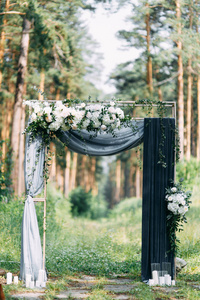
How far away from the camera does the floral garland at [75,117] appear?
6.05 m

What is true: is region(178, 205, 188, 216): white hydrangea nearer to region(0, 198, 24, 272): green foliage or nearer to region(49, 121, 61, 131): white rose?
region(49, 121, 61, 131): white rose

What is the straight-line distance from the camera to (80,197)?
18375 millimetres

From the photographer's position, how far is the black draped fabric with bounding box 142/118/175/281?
609 centimetres

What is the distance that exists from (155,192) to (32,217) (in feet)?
6.74

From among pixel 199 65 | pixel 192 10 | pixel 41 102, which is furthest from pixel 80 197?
pixel 41 102

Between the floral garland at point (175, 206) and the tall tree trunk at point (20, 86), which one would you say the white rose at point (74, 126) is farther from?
the tall tree trunk at point (20, 86)

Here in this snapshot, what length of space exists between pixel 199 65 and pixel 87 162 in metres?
16.8

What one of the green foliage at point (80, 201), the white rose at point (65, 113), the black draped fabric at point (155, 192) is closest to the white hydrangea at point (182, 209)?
the black draped fabric at point (155, 192)

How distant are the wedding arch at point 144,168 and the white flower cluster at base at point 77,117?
11 centimetres

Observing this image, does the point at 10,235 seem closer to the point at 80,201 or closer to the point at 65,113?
the point at 65,113

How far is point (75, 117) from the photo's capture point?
6.06 meters

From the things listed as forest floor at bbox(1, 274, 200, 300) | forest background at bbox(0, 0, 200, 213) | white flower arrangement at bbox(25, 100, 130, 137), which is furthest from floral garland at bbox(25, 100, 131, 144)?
forest floor at bbox(1, 274, 200, 300)

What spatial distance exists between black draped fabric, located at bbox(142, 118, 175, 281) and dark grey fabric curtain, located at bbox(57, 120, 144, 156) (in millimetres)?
216

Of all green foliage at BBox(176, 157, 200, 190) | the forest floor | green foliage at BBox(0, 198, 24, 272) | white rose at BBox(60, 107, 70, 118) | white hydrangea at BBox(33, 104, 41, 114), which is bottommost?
the forest floor
